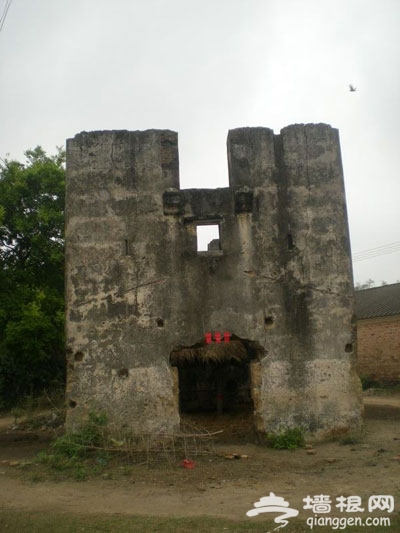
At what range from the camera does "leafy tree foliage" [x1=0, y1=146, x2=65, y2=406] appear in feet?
42.5

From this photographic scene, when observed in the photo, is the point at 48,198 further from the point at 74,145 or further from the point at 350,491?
the point at 350,491

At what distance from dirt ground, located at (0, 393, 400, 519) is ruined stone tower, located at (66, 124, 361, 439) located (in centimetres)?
86

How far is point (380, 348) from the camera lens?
22047 millimetres

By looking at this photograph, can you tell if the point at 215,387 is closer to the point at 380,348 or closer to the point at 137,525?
the point at 380,348

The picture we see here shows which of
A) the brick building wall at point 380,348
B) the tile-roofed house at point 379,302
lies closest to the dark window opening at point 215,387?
the brick building wall at point 380,348

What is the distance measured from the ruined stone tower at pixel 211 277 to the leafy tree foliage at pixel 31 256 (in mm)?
3424

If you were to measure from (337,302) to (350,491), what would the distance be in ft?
13.3

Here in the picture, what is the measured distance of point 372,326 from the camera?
22.8 metres

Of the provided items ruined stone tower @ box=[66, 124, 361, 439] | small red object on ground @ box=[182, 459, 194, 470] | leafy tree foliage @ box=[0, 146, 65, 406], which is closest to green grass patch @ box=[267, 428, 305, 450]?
ruined stone tower @ box=[66, 124, 361, 439]

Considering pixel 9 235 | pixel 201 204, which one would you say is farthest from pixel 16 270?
pixel 201 204

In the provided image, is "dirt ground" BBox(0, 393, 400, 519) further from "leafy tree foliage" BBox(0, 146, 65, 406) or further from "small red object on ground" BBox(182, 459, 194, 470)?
"leafy tree foliage" BBox(0, 146, 65, 406)

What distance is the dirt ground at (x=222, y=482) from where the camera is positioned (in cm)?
653

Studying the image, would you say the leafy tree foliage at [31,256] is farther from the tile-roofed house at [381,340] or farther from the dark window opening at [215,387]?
the tile-roofed house at [381,340]

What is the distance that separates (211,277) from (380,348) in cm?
1447
